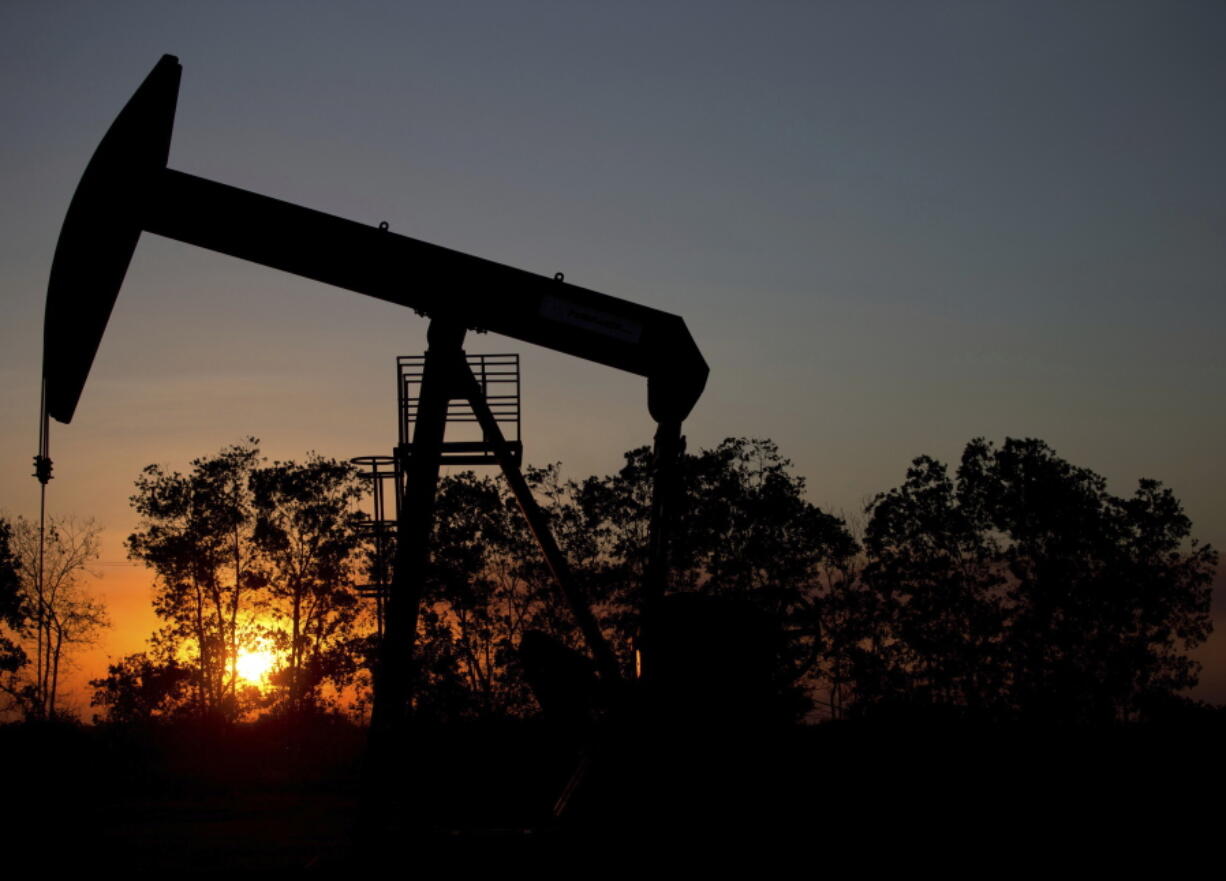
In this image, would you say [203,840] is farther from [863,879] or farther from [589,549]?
[589,549]

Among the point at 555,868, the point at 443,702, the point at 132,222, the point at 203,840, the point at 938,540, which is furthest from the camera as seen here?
the point at 938,540

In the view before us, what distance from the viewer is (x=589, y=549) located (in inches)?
1315

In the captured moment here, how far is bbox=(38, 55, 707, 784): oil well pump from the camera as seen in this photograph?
271 inches

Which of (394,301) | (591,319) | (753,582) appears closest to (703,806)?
(591,319)

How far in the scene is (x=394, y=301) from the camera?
7.62m

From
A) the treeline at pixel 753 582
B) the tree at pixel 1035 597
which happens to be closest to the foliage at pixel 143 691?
the treeline at pixel 753 582

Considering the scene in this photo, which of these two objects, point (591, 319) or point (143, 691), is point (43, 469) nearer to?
point (591, 319)

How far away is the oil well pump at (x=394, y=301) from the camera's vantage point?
6.88 metres

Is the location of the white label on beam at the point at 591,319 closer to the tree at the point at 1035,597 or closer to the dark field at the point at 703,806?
the dark field at the point at 703,806

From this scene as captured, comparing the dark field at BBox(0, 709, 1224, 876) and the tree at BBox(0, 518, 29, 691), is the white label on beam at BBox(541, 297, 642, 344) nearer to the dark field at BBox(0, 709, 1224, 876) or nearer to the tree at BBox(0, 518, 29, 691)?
the dark field at BBox(0, 709, 1224, 876)

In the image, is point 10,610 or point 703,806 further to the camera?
point 10,610

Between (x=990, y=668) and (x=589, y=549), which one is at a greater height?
(x=589, y=549)

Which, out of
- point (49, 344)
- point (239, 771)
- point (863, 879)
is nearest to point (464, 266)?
point (49, 344)

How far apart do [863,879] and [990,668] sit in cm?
3105
